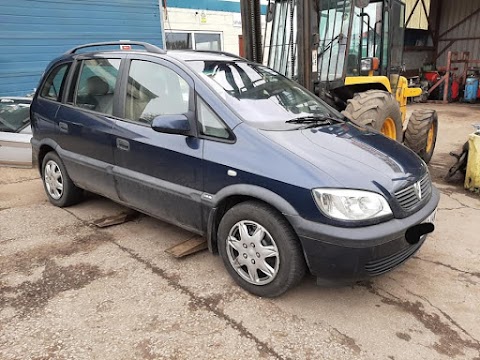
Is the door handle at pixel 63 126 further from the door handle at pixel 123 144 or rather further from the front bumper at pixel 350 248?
the front bumper at pixel 350 248

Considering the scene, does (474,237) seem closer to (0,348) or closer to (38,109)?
(0,348)

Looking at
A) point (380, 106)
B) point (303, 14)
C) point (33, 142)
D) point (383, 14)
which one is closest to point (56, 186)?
point (33, 142)

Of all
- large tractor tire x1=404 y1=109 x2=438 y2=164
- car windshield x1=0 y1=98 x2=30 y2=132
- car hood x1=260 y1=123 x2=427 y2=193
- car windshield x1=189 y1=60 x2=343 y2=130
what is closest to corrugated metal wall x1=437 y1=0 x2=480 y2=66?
large tractor tire x1=404 y1=109 x2=438 y2=164

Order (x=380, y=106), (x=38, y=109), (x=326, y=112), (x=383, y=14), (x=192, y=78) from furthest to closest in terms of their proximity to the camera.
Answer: (x=383, y=14) < (x=380, y=106) < (x=38, y=109) < (x=326, y=112) < (x=192, y=78)

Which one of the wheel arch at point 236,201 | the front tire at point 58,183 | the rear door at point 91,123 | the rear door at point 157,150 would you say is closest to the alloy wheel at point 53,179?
the front tire at point 58,183

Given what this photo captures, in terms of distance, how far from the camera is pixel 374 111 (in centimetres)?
486

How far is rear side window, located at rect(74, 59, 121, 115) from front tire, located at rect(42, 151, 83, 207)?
806mm

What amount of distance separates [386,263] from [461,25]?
1793 centimetres

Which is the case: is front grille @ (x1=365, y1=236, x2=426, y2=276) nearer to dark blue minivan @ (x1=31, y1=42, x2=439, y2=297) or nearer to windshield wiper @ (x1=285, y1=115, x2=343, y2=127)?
dark blue minivan @ (x1=31, y1=42, x2=439, y2=297)

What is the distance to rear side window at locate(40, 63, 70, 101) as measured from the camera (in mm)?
4258

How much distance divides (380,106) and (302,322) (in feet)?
10.7

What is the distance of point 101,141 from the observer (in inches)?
145

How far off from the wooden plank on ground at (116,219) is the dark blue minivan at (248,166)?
368 mm

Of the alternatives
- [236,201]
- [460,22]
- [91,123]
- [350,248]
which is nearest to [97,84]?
[91,123]
